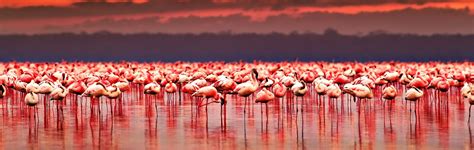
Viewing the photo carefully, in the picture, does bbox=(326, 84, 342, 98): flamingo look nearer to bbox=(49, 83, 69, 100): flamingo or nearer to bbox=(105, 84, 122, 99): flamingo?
bbox=(105, 84, 122, 99): flamingo

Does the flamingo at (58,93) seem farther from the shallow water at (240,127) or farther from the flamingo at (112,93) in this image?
the flamingo at (112,93)

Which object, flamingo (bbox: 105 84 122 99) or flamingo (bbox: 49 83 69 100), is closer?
flamingo (bbox: 49 83 69 100)

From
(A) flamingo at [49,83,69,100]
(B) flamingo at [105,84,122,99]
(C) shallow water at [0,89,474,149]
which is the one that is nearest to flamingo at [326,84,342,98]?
(C) shallow water at [0,89,474,149]

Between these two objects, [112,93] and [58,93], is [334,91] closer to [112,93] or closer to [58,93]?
[112,93]

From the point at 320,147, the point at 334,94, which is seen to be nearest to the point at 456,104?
the point at 334,94

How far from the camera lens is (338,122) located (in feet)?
Answer: 67.3

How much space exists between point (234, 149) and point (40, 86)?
8.24m

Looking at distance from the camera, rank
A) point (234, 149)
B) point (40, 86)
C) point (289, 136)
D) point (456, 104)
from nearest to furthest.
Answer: point (234, 149) → point (289, 136) → point (40, 86) → point (456, 104)

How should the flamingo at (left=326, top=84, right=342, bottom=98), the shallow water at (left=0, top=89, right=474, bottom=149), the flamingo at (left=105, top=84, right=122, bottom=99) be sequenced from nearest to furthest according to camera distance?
the shallow water at (left=0, top=89, right=474, bottom=149), the flamingo at (left=105, top=84, right=122, bottom=99), the flamingo at (left=326, top=84, right=342, bottom=98)

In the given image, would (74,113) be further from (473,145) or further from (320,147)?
(473,145)

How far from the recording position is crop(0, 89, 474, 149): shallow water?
53.3 ft

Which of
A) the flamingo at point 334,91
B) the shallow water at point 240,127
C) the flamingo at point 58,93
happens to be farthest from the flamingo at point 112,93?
the flamingo at point 334,91

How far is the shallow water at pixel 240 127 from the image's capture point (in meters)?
16.2

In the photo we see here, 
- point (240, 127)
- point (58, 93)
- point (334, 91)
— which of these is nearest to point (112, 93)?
point (58, 93)
